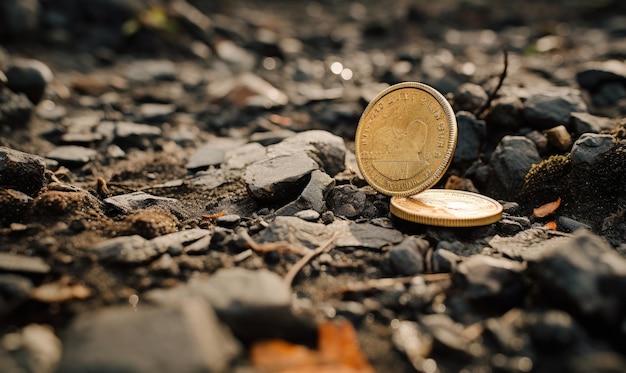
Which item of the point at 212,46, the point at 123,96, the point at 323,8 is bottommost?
the point at 123,96

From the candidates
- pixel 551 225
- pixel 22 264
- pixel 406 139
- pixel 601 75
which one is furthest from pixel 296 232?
pixel 601 75

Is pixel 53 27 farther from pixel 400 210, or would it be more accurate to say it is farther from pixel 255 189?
pixel 400 210

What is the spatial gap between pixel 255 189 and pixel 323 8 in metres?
12.9

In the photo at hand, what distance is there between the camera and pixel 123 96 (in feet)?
21.6

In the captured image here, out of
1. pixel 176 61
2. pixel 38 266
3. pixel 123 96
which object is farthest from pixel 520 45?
pixel 38 266

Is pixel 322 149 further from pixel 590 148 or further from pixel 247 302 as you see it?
pixel 247 302

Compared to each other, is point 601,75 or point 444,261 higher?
point 601,75

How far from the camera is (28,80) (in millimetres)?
5398

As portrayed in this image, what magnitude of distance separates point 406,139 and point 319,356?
186 cm

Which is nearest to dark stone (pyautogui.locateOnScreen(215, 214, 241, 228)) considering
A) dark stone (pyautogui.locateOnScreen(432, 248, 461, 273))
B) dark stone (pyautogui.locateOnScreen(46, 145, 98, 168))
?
dark stone (pyautogui.locateOnScreen(432, 248, 461, 273))

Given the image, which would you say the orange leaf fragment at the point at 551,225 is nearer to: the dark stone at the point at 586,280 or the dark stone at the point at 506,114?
the dark stone at the point at 586,280

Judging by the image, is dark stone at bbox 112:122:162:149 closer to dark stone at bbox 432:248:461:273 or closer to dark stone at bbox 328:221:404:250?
dark stone at bbox 328:221:404:250

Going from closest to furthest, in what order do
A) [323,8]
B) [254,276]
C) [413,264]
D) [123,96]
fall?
1. [254,276]
2. [413,264]
3. [123,96]
4. [323,8]

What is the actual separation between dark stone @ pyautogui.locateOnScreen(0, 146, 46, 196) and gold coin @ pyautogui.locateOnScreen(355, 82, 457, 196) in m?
2.44
